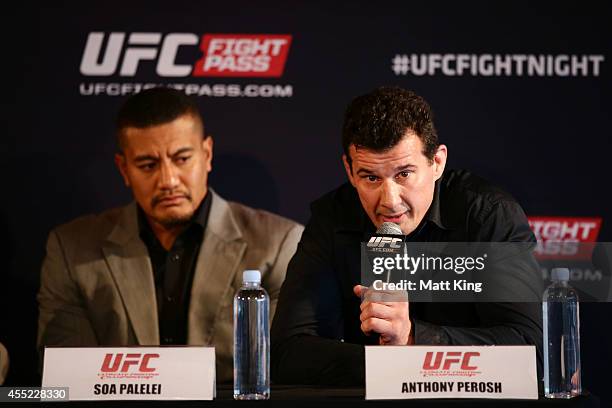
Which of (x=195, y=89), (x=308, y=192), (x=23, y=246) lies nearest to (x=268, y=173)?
(x=308, y=192)

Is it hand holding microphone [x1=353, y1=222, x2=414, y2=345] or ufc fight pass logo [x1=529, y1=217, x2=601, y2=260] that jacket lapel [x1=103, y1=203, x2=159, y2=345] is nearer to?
hand holding microphone [x1=353, y1=222, x2=414, y2=345]

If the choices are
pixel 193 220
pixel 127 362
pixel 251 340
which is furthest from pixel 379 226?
pixel 193 220

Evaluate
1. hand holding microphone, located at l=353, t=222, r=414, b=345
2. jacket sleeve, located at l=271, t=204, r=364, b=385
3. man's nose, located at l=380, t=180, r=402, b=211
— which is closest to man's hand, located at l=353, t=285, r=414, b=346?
hand holding microphone, located at l=353, t=222, r=414, b=345

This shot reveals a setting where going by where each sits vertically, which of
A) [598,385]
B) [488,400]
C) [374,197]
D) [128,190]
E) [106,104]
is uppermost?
[106,104]

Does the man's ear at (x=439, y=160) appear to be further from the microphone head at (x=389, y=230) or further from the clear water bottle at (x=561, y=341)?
the clear water bottle at (x=561, y=341)

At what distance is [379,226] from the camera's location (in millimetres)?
2479

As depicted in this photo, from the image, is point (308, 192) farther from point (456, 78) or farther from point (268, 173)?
point (456, 78)

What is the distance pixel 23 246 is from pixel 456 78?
1.87 metres

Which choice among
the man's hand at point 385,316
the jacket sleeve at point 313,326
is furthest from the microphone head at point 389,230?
the jacket sleeve at point 313,326

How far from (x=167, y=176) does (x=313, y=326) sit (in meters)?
1.19

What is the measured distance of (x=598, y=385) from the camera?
A: 345 centimetres

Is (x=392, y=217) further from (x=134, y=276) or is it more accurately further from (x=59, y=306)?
(x=59, y=306)

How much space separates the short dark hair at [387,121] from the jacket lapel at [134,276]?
1163mm

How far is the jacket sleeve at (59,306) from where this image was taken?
3.32m
